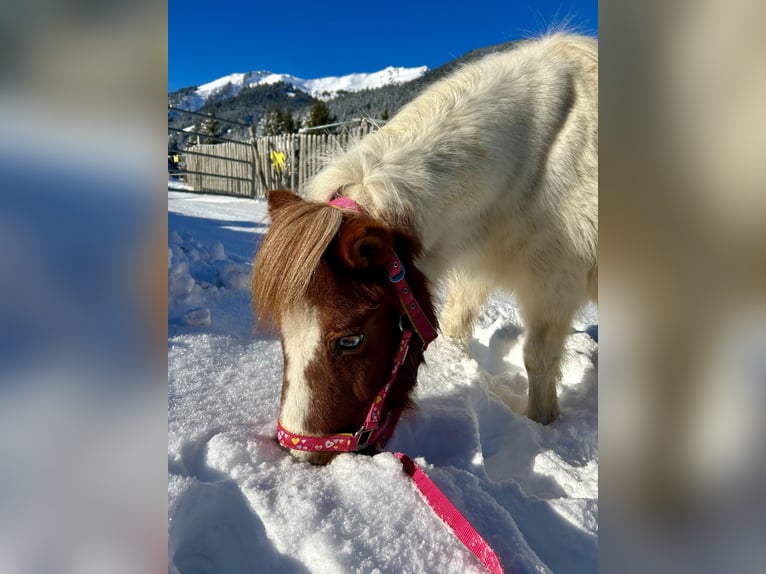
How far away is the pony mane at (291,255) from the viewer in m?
1.51

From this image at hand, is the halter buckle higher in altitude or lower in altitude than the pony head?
lower

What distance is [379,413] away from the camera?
65.2 inches

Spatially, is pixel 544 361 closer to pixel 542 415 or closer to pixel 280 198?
pixel 542 415

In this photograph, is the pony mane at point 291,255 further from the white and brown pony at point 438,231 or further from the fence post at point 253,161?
the fence post at point 253,161

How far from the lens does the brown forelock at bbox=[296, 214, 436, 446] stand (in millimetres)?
1555

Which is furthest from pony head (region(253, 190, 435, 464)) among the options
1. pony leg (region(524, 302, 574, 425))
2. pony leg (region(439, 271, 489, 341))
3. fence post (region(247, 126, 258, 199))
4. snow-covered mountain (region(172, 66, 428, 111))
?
snow-covered mountain (region(172, 66, 428, 111))

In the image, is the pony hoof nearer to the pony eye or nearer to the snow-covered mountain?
the pony eye

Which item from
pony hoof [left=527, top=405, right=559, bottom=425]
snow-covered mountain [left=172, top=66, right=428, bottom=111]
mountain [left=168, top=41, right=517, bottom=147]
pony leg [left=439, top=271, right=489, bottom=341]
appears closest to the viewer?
pony hoof [left=527, top=405, right=559, bottom=425]

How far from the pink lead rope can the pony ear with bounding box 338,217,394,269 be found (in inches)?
2.6

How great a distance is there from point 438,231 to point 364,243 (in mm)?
570
